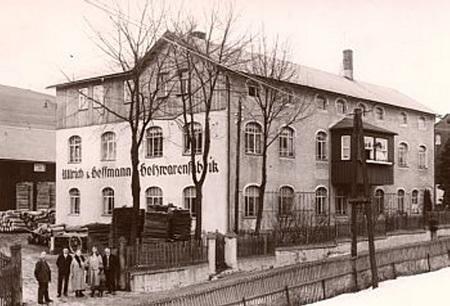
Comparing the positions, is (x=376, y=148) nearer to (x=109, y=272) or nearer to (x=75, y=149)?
(x=75, y=149)

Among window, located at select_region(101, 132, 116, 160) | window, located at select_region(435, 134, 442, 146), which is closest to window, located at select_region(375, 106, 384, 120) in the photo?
window, located at select_region(101, 132, 116, 160)

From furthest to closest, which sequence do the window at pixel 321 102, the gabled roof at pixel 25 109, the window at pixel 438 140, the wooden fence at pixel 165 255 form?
the window at pixel 438 140 → the gabled roof at pixel 25 109 → the window at pixel 321 102 → the wooden fence at pixel 165 255

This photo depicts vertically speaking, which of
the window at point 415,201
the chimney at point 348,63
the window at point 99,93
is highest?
the chimney at point 348,63

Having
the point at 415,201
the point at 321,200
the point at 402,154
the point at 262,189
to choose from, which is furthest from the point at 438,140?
the point at 262,189

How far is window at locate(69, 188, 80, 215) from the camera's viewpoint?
34781 mm

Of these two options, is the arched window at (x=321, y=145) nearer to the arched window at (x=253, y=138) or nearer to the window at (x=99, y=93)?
the arched window at (x=253, y=138)

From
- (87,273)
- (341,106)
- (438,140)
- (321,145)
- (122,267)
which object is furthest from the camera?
(438,140)

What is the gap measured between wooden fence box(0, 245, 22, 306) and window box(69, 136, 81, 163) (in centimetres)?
1943

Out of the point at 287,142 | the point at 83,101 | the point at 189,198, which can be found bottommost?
the point at 189,198

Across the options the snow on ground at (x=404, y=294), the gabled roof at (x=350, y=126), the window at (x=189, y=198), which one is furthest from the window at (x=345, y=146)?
the snow on ground at (x=404, y=294)

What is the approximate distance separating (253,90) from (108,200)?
963 centimetres

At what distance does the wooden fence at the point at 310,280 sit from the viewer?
14.5m

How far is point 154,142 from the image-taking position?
105ft

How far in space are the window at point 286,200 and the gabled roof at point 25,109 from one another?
20.2m
